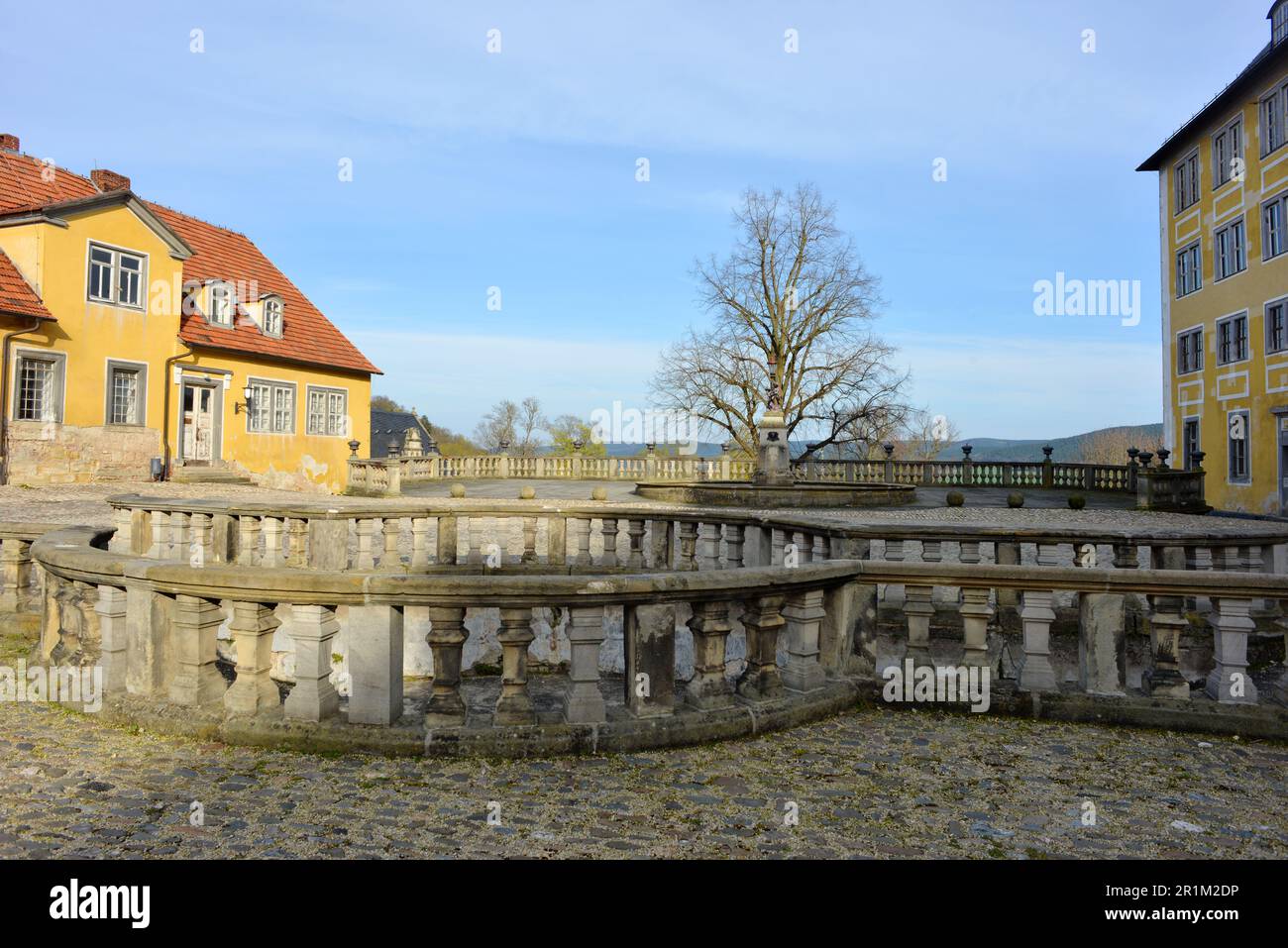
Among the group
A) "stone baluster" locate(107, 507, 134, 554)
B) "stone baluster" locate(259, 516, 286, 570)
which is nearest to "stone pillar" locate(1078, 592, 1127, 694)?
"stone baluster" locate(259, 516, 286, 570)

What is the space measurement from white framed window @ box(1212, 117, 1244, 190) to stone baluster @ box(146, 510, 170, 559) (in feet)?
111

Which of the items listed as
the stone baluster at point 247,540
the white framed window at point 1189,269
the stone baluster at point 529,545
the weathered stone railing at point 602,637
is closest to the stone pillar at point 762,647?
the weathered stone railing at point 602,637

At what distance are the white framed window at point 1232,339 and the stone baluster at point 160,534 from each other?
3273 centimetres

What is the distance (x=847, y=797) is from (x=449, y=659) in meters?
2.08

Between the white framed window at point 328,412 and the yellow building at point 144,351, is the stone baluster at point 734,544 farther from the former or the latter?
the white framed window at point 328,412

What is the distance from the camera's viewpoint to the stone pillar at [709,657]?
4.55 metres

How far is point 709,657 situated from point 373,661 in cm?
182

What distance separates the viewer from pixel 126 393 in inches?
1015

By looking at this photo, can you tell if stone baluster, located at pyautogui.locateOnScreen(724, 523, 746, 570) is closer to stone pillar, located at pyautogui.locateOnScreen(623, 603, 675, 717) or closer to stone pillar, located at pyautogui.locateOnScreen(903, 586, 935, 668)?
stone pillar, located at pyautogui.locateOnScreen(903, 586, 935, 668)

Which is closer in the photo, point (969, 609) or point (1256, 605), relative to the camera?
point (969, 609)

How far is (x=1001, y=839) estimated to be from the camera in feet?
10.8

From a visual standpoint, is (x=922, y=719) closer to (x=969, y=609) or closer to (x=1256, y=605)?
(x=969, y=609)

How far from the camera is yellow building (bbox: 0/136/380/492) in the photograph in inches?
901

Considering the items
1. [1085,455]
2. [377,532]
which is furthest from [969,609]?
[1085,455]
